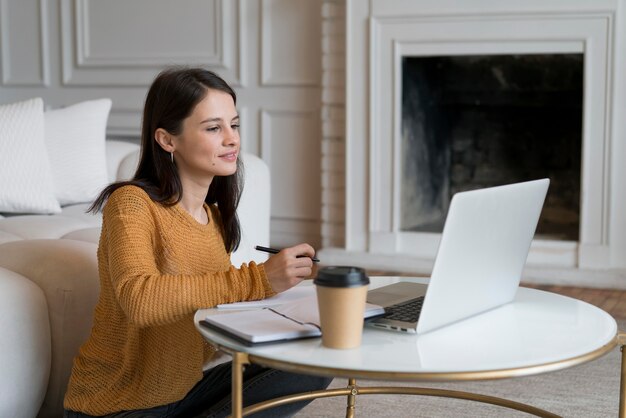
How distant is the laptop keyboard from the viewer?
134cm

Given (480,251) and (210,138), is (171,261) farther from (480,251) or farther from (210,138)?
(480,251)

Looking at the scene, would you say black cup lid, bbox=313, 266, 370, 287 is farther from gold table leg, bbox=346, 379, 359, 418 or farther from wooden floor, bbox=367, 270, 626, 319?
wooden floor, bbox=367, 270, 626, 319

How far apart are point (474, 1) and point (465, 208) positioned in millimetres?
2948

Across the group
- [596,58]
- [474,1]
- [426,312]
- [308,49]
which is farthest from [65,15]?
[426,312]

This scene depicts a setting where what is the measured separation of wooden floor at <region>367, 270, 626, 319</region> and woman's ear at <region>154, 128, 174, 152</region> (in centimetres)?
215

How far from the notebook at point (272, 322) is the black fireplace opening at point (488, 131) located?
9.51 ft

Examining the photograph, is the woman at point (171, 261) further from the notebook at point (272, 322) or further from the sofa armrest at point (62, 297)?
the sofa armrest at point (62, 297)

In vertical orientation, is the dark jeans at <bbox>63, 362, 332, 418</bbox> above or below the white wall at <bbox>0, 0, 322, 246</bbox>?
below

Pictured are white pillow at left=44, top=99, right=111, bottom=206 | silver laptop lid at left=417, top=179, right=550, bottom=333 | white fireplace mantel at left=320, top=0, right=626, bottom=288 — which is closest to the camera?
silver laptop lid at left=417, top=179, right=550, bottom=333

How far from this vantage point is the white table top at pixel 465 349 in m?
1.12

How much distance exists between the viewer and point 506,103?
4277mm

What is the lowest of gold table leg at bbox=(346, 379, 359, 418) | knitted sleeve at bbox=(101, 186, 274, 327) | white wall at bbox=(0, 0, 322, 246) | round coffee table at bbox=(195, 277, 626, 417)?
gold table leg at bbox=(346, 379, 359, 418)

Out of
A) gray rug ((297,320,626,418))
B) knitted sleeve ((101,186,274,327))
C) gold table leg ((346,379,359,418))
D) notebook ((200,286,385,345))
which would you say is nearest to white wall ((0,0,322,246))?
gray rug ((297,320,626,418))

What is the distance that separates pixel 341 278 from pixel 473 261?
25 cm
